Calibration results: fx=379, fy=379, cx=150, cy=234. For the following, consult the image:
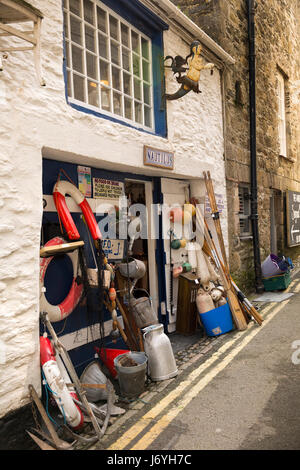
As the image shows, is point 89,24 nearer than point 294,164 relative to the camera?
Yes

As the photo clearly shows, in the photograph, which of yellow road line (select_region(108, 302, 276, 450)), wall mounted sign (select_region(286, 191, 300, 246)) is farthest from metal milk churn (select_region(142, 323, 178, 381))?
wall mounted sign (select_region(286, 191, 300, 246))

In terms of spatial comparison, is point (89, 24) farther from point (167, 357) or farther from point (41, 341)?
point (167, 357)

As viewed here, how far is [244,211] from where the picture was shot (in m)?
9.69

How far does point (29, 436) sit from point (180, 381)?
6.29 feet

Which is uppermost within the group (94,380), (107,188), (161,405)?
(107,188)

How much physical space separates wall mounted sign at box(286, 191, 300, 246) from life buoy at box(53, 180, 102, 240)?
928 cm

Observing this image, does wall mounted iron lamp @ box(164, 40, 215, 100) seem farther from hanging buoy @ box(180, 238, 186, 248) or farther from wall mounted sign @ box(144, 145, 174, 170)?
hanging buoy @ box(180, 238, 186, 248)

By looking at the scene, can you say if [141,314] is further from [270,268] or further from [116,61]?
[270,268]

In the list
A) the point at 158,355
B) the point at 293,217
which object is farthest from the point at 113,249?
the point at 293,217

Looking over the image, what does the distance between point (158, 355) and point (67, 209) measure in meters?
2.13
